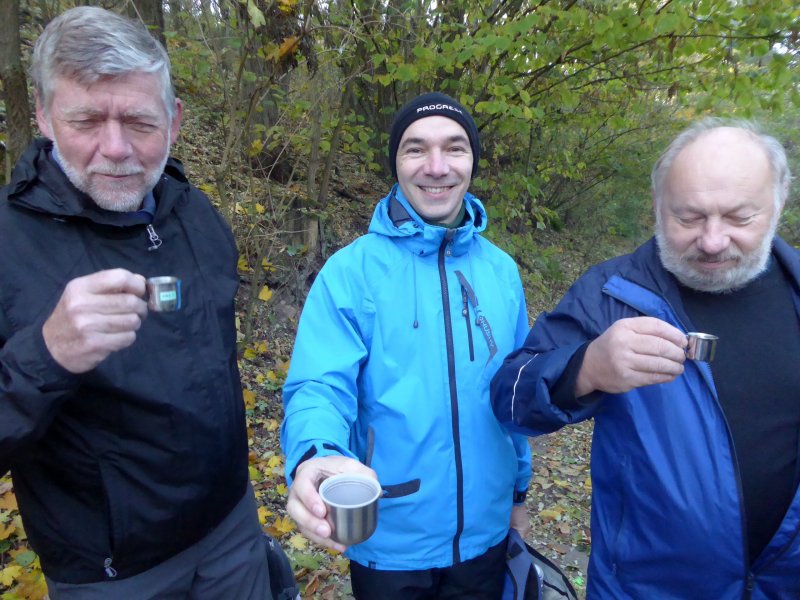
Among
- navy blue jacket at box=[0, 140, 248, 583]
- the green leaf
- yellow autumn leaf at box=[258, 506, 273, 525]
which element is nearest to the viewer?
navy blue jacket at box=[0, 140, 248, 583]

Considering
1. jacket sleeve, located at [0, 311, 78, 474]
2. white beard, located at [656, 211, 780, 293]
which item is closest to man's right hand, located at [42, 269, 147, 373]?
jacket sleeve, located at [0, 311, 78, 474]

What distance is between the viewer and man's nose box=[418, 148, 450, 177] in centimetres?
210

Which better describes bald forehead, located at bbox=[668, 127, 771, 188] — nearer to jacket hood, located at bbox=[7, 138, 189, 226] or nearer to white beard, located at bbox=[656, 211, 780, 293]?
white beard, located at bbox=[656, 211, 780, 293]

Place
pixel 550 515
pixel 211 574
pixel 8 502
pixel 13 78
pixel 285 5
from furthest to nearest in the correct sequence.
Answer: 1. pixel 550 515
2. pixel 285 5
3. pixel 13 78
4. pixel 8 502
5. pixel 211 574

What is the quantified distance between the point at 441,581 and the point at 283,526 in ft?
5.74

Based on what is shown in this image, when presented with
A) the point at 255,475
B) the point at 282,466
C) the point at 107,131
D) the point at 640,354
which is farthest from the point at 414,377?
the point at 282,466

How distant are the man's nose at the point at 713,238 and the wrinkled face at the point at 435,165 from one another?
36.8 inches

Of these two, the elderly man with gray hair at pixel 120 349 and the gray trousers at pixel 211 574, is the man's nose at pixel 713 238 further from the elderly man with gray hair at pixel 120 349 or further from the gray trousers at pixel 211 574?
the gray trousers at pixel 211 574

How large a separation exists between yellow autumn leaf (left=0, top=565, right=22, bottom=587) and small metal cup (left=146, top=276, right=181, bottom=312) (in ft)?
7.39

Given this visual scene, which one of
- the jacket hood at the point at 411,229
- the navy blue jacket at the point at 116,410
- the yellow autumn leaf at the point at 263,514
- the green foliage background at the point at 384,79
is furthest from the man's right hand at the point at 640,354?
the green foliage background at the point at 384,79

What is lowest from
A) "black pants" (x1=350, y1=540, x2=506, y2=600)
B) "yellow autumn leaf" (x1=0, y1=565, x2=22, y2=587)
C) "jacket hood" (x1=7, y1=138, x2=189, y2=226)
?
"yellow autumn leaf" (x1=0, y1=565, x2=22, y2=587)

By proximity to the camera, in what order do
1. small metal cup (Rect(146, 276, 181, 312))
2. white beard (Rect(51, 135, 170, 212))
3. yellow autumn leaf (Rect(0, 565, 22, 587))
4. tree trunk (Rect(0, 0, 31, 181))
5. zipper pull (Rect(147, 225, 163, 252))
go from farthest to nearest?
1. tree trunk (Rect(0, 0, 31, 181))
2. yellow autumn leaf (Rect(0, 565, 22, 587))
3. zipper pull (Rect(147, 225, 163, 252))
4. white beard (Rect(51, 135, 170, 212))
5. small metal cup (Rect(146, 276, 181, 312))

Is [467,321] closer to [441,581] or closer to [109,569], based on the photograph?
[441,581]

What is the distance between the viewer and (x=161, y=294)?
4.78 feet
